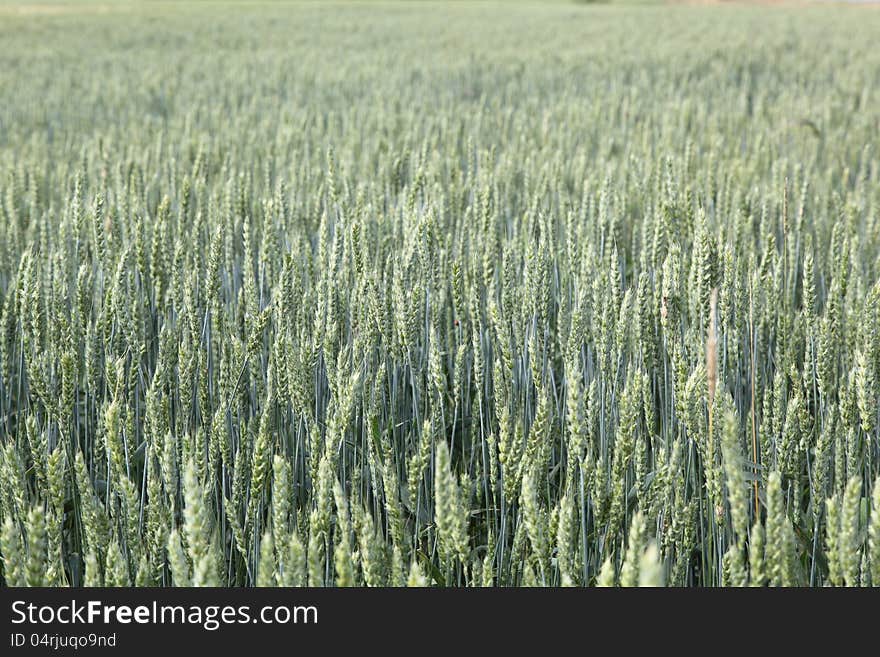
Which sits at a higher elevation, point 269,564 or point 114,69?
point 114,69

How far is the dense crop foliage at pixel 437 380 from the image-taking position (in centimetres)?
129

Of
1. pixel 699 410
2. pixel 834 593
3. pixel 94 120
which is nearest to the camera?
pixel 834 593

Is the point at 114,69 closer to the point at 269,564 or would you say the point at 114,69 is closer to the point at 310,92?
the point at 310,92

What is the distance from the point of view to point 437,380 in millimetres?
1536

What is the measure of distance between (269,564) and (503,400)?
0.67m

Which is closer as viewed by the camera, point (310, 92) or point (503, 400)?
point (503, 400)

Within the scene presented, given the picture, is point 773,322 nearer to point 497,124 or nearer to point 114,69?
point 497,124

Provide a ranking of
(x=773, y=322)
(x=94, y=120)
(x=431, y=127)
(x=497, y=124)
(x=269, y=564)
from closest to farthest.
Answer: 1. (x=269, y=564)
2. (x=773, y=322)
3. (x=431, y=127)
4. (x=497, y=124)
5. (x=94, y=120)

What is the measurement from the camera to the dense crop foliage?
129 centimetres

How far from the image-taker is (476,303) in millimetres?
1855

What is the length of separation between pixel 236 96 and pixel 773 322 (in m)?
6.01

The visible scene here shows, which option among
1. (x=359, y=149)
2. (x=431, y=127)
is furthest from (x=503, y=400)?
(x=431, y=127)

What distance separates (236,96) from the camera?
7285 mm

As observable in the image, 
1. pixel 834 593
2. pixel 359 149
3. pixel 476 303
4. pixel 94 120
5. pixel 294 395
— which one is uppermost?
pixel 94 120
